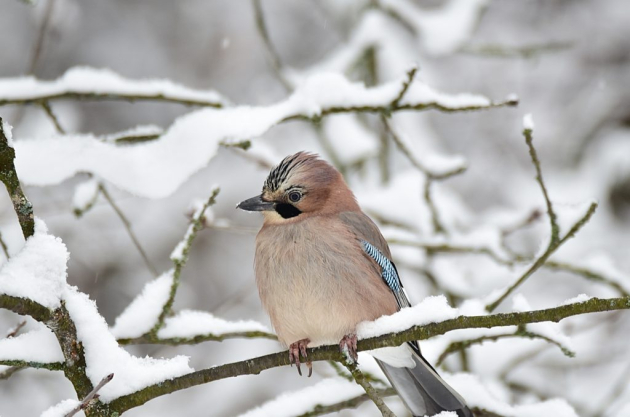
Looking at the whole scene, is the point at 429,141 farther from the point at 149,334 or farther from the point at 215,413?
the point at 149,334

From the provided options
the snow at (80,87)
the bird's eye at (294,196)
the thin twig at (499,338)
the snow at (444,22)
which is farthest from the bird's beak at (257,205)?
the snow at (444,22)

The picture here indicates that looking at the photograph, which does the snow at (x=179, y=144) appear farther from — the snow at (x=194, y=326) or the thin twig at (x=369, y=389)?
the thin twig at (x=369, y=389)

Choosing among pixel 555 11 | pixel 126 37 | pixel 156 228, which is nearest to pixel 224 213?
pixel 156 228

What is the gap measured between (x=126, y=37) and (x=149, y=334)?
687cm

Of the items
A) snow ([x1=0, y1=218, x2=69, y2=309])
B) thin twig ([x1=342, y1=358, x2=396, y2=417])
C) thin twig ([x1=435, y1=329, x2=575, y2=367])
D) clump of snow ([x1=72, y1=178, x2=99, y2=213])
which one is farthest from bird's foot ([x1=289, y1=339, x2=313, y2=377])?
clump of snow ([x1=72, y1=178, x2=99, y2=213])

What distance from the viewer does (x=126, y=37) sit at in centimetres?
933

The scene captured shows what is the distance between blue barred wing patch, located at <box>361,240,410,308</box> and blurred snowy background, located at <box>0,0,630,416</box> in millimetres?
765

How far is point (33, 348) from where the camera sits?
8.08 ft

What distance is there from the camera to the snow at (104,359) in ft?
8.07

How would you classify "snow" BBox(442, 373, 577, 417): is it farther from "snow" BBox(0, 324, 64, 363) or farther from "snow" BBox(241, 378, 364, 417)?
"snow" BBox(0, 324, 64, 363)

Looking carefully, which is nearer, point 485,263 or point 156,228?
point 485,263

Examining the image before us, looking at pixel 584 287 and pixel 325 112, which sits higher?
pixel 584 287

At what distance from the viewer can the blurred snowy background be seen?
5590mm

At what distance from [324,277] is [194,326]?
708 millimetres
